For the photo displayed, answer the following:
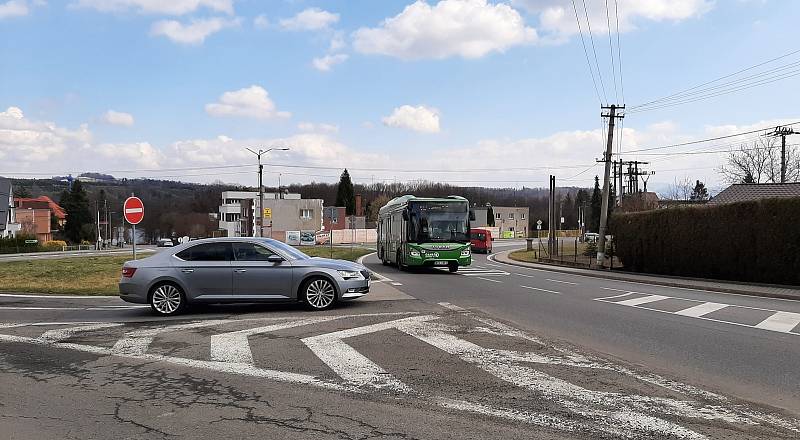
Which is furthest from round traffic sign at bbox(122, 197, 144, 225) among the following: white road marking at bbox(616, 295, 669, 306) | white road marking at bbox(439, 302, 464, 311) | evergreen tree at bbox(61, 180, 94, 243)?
evergreen tree at bbox(61, 180, 94, 243)

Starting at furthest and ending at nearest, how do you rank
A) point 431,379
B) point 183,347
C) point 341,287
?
point 341,287 → point 183,347 → point 431,379

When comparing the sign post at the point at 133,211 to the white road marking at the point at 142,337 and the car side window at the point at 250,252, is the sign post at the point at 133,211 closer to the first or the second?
the car side window at the point at 250,252

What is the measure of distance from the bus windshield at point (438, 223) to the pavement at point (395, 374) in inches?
490

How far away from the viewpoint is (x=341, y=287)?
40.3ft

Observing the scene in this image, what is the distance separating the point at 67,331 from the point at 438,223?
55.2ft

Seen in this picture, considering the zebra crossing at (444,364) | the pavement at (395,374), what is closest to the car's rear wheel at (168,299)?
the pavement at (395,374)

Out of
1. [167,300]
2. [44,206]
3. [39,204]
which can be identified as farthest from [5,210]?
[167,300]

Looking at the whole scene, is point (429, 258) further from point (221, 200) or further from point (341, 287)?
point (221, 200)

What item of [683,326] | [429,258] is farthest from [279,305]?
[429,258]

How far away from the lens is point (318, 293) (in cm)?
1212

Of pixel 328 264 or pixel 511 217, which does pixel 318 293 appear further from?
pixel 511 217

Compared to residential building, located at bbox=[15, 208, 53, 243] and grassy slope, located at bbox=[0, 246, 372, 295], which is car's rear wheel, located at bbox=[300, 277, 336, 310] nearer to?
grassy slope, located at bbox=[0, 246, 372, 295]

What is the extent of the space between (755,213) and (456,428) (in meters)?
21.6

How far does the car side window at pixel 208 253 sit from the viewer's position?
1195cm
